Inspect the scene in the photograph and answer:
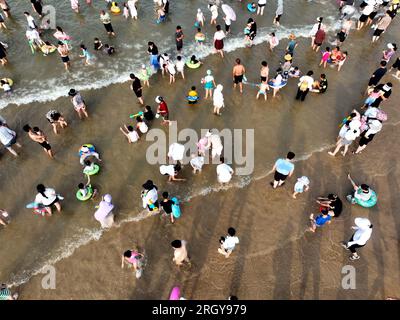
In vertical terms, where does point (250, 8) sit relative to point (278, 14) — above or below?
above

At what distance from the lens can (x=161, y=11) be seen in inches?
753

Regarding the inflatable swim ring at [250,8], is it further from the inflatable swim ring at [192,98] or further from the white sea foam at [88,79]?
the inflatable swim ring at [192,98]

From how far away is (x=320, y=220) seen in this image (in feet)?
34.8

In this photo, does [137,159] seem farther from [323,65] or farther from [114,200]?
[323,65]

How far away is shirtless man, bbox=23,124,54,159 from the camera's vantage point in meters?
12.0

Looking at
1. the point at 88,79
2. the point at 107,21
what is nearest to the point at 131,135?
the point at 88,79

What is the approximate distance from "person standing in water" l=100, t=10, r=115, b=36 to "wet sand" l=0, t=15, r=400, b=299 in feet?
15.0

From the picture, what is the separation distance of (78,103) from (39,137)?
242 cm

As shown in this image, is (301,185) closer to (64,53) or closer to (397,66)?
(397,66)

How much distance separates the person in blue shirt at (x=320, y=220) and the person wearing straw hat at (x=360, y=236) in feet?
2.90

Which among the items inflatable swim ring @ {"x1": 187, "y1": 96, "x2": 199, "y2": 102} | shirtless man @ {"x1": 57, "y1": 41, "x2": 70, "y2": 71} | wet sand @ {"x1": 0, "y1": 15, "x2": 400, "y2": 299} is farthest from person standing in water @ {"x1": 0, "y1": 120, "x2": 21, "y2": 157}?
inflatable swim ring @ {"x1": 187, "y1": 96, "x2": 199, "y2": 102}

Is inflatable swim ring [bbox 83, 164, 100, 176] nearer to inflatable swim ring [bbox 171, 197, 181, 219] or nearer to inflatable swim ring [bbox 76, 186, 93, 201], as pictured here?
inflatable swim ring [bbox 76, 186, 93, 201]
